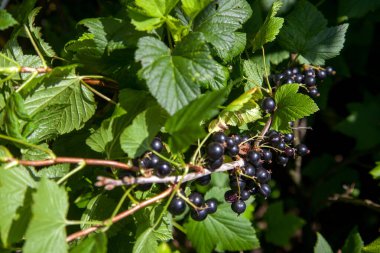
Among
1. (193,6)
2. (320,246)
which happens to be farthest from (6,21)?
(320,246)

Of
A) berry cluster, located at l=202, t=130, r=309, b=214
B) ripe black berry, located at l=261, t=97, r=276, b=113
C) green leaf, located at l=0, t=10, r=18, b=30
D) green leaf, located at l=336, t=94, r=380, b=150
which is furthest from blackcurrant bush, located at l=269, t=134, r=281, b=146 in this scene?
green leaf, located at l=336, t=94, r=380, b=150

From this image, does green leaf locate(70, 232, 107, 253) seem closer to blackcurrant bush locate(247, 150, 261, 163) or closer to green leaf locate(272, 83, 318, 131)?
blackcurrant bush locate(247, 150, 261, 163)

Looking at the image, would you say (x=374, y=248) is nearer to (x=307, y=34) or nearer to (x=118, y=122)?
(x=307, y=34)

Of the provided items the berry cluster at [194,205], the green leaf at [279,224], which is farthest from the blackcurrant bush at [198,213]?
the green leaf at [279,224]

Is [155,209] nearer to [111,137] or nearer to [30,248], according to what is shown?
[111,137]

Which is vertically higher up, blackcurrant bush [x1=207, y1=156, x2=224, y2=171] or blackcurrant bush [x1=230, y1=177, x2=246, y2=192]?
blackcurrant bush [x1=207, y1=156, x2=224, y2=171]

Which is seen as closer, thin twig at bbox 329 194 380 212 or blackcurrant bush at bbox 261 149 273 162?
blackcurrant bush at bbox 261 149 273 162
